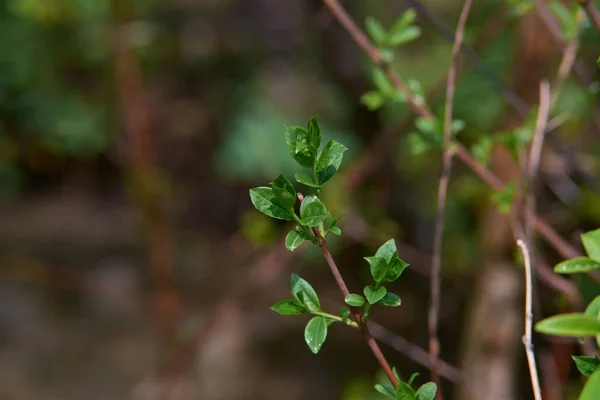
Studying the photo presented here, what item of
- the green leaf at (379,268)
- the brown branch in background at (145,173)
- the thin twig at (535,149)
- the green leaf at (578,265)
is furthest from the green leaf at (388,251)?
the brown branch in background at (145,173)

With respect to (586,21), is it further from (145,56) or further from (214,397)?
(145,56)

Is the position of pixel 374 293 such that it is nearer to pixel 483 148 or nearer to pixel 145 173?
pixel 483 148

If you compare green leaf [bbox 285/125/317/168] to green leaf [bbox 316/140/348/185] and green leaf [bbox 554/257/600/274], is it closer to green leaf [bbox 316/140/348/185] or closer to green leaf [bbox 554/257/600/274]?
green leaf [bbox 316/140/348/185]

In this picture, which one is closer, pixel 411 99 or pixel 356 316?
pixel 356 316

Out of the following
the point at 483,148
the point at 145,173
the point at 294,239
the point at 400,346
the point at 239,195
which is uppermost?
the point at 294,239

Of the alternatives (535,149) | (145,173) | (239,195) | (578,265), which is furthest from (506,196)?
(239,195)

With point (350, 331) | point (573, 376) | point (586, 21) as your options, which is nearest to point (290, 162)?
point (350, 331)

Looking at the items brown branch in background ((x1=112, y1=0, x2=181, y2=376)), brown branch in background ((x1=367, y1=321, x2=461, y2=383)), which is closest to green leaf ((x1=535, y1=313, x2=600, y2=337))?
brown branch in background ((x1=367, y1=321, x2=461, y2=383))
